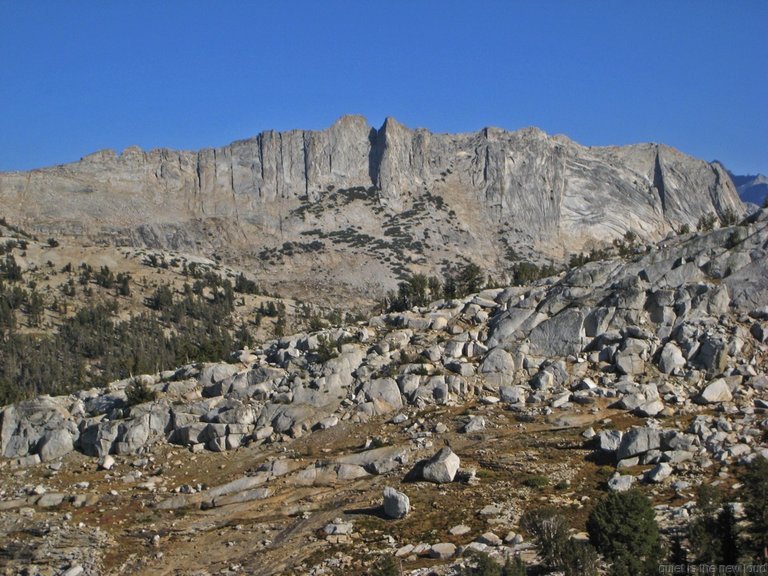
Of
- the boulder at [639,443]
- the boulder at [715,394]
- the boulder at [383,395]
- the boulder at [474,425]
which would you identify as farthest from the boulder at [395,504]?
the boulder at [715,394]

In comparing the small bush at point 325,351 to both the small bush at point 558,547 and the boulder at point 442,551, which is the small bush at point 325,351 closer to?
the boulder at point 442,551

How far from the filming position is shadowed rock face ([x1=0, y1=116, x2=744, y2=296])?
130250 millimetres

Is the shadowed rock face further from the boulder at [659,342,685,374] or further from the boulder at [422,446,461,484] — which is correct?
the boulder at [422,446,461,484]

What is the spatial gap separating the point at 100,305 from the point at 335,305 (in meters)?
34.9

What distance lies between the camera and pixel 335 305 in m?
107

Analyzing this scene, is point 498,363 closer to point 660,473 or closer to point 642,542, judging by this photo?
point 660,473

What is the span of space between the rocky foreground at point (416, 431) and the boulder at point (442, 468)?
0.07m

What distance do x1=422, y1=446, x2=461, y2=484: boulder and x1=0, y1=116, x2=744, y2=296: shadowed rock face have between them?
94261mm

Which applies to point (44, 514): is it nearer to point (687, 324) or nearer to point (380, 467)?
point (380, 467)

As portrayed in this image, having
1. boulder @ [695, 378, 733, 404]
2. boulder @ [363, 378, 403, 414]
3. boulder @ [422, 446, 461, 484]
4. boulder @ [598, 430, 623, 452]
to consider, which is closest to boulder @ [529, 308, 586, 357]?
boulder @ [695, 378, 733, 404]

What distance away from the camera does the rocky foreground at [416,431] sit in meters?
24.2

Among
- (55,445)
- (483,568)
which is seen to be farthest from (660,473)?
(55,445)

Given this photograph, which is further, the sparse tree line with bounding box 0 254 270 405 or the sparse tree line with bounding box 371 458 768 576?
the sparse tree line with bounding box 0 254 270 405

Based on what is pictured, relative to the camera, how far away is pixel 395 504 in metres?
24.6
